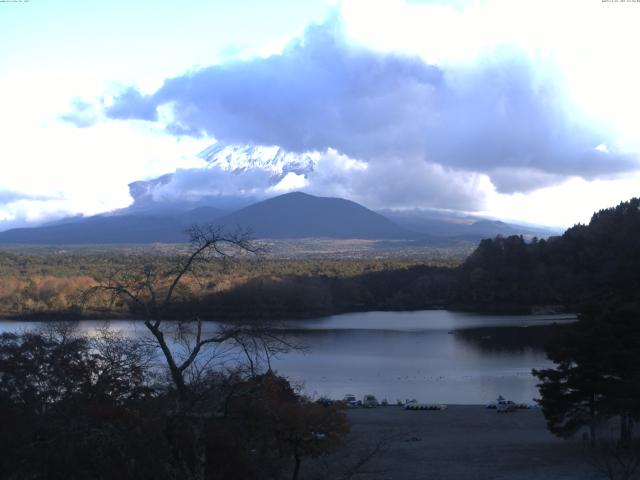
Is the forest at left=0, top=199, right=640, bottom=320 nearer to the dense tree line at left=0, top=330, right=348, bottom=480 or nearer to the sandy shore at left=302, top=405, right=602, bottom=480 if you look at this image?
the sandy shore at left=302, top=405, right=602, bottom=480

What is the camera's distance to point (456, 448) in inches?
535

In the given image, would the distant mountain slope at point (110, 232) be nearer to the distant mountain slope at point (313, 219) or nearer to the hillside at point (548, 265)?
the distant mountain slope at point (313, 219)

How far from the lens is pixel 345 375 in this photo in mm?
25109

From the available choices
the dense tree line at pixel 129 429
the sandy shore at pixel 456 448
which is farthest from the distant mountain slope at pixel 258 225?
the dense tree line at pixel 129 429

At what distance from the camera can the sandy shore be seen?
1081cm

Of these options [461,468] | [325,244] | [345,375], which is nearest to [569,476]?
[461,468]

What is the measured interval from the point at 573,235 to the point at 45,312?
3867cm

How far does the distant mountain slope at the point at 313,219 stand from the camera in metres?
161

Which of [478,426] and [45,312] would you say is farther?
[45,312]

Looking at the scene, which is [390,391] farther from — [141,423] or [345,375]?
[141,423]

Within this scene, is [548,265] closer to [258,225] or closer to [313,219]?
[258,225]

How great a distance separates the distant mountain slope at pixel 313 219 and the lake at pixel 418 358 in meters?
113

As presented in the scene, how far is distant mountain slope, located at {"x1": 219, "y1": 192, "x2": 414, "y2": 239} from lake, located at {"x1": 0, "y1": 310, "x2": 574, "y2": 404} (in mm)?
113186

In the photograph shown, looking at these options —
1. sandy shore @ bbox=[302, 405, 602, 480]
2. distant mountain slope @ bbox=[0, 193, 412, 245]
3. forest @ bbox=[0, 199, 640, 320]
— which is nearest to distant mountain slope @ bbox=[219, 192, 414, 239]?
distant mountain slope @ bbox=[0, 193, 412, 245]
